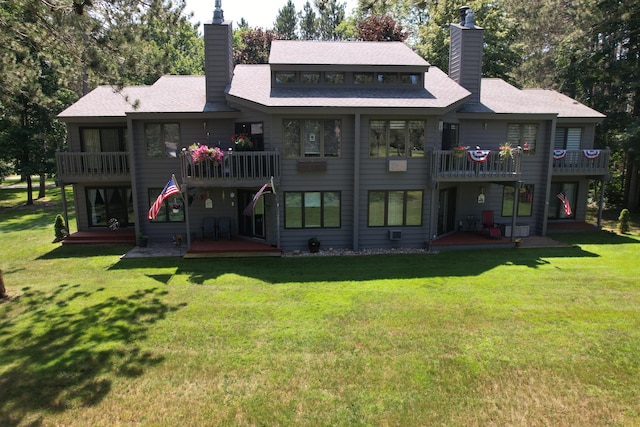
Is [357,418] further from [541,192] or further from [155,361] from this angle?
[541,192]

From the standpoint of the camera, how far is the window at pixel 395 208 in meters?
16.4

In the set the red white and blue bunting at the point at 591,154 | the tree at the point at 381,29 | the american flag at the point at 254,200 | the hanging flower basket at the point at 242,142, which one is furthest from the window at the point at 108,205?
the tree at the point at 381,29

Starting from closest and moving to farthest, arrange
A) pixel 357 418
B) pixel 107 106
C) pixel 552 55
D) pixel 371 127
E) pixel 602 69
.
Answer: pixel 357 418, pixel 371 127, pixel 107 106, pixel 602 69, pixel 552 55

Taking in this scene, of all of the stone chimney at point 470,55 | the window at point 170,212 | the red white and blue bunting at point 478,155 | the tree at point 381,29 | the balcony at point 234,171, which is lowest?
the window at point 170,212

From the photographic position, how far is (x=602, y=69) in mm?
23250

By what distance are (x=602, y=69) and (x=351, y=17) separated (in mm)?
36501

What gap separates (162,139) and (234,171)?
3.98 m

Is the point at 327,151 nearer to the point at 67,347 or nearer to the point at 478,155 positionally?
the point at 478,155

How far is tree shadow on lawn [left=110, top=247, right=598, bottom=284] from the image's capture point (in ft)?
43.0

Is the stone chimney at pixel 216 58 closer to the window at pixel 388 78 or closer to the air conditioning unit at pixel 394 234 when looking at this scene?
the window at pixel 388 78

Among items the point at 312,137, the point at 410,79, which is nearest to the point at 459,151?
the point at 410,79

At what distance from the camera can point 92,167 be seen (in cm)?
1731

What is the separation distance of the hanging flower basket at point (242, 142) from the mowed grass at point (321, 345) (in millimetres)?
4583

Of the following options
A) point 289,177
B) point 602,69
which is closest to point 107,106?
point 289,177
